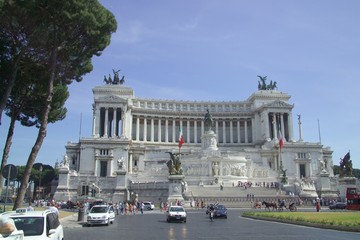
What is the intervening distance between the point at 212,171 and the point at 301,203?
71.3 feet

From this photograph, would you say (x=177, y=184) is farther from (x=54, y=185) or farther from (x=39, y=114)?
(x=54, y=185)

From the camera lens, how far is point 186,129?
110375 mm

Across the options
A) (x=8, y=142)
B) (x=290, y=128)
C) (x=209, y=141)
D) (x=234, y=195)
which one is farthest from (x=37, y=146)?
(x=290, y=128)

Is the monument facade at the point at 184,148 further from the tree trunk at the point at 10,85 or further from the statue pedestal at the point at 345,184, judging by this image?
the tree trunk at the point at 10,85

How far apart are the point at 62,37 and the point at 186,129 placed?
84.2 metres

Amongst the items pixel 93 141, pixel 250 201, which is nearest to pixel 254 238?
pixel 250 201

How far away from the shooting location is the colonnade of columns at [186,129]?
106 metres

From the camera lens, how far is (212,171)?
7481cm

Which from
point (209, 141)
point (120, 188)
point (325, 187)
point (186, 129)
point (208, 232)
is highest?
point (186, 129)

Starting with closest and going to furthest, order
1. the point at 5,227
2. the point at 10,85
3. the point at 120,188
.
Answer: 1. the point at 5,227
2. the point at 10,85
3. the point at 120,188

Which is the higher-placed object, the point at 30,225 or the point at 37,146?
the point at 37,146

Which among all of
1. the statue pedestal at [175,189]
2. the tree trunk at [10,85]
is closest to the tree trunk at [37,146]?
the tree trunk at [10,85]

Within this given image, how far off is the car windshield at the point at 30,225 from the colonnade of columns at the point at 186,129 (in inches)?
3627

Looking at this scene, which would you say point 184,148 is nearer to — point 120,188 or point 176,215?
point 120,188
